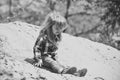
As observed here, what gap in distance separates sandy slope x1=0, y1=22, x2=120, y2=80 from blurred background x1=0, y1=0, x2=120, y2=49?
581 cm

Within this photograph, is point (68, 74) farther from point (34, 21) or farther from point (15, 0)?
point (15, 0)

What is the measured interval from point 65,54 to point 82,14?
8.72m

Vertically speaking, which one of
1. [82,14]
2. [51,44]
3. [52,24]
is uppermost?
[52,24]

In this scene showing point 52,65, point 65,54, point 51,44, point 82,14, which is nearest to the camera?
point 52,65

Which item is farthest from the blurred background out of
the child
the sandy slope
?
the child

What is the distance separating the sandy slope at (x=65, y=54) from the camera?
5.02m

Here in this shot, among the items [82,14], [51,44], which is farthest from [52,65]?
[82,14]

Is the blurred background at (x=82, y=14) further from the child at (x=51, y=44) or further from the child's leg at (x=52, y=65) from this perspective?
the child's leg at (x=52, y=65)

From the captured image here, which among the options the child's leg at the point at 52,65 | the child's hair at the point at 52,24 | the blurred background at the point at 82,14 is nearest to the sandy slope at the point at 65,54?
the child's leg at the point at 52,65

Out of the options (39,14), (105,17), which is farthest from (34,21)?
(105,17)

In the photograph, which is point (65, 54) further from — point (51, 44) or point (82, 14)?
point (82, 14)

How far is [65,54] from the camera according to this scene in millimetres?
6777

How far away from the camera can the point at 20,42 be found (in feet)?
21.4

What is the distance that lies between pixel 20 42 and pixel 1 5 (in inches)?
448
